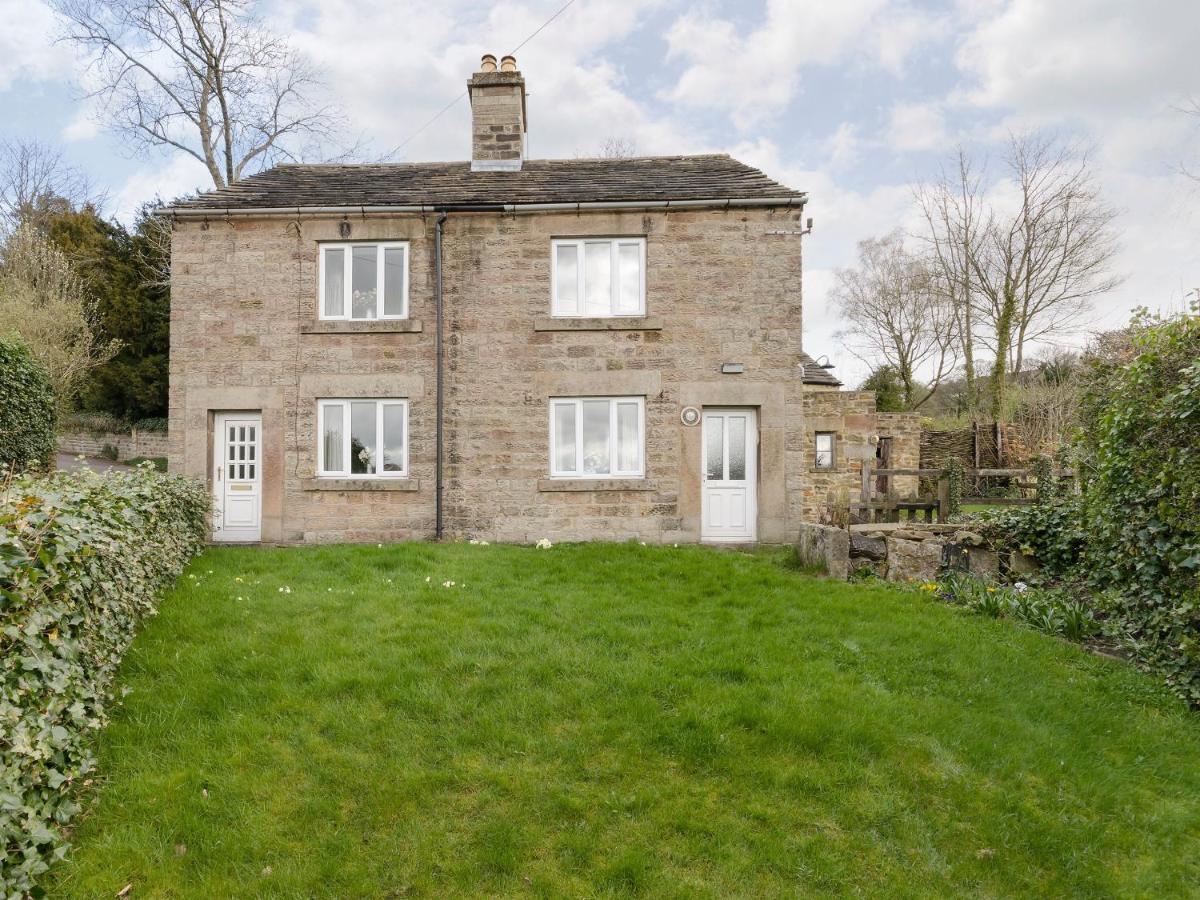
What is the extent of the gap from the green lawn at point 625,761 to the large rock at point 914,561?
194 centimetres

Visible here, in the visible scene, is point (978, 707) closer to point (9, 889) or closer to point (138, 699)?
point (9, 889)

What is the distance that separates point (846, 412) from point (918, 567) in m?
9.70

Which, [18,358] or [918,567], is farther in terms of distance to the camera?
[18,358]

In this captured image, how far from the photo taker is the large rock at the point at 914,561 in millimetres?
8555

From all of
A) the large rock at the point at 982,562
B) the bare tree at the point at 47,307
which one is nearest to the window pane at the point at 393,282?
the large rock at the point at 982,562

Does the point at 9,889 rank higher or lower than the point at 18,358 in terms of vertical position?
lower

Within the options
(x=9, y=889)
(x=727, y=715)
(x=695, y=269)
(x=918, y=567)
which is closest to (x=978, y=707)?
(x=727, y=715)

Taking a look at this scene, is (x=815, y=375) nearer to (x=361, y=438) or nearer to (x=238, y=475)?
(x=361, y=438)

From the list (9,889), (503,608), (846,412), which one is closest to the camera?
(9,889)

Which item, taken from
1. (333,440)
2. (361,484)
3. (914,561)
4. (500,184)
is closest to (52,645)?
(361,484)

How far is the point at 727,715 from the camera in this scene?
4605 mm

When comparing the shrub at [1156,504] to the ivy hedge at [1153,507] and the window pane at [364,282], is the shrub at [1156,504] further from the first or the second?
the window pane at [364,282]

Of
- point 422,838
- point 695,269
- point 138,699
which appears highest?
point 695,269

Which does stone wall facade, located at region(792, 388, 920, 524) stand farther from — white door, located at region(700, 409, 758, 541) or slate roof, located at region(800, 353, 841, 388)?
white door, located at region(700, 409, 758, 541)
